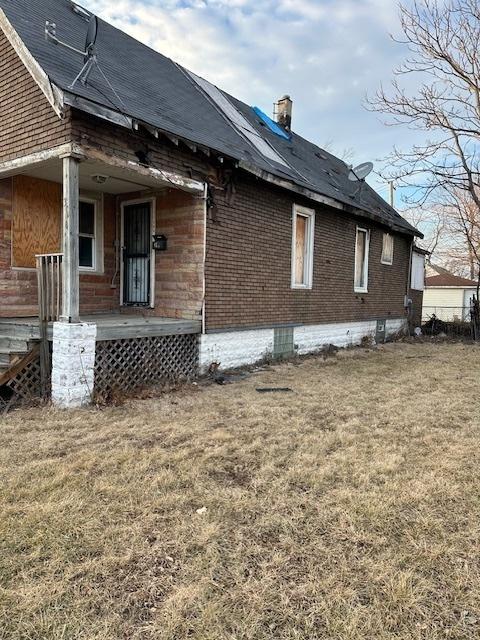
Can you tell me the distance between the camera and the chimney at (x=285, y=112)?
1320 centimetres

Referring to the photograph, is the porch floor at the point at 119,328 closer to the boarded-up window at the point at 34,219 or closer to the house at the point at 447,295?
the boarded-up window at the point at 34,219

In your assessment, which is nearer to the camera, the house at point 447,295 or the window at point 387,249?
the window at point 387,249

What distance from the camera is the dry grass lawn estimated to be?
1.99 meters

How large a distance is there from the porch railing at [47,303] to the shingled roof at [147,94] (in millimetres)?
2008

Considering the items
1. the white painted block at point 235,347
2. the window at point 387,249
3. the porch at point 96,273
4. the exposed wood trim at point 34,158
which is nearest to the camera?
the exposed wood trim at point 34,158

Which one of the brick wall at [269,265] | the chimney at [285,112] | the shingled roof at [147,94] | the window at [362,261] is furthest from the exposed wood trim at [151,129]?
the chimney at [285,112]

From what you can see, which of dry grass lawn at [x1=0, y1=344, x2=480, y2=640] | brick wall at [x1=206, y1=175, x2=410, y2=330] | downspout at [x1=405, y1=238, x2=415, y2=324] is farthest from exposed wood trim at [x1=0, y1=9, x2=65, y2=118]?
downspout at [x1=405, y1=238, x2=415, y2=324]

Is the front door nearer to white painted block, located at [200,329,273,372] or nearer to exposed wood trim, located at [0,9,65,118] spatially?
white painted block, located at [200,329,273,372]

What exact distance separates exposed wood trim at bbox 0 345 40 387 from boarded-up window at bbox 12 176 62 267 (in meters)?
1.91

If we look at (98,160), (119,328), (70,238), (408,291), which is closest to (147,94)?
(98,160)

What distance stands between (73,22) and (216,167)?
3570 mm

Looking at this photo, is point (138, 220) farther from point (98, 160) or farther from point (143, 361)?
point (143, 361)

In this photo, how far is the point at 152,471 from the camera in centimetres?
352

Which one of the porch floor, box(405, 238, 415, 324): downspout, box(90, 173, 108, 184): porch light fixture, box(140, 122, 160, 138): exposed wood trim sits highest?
box(140, 122, 160, 138): exposed wood trim
